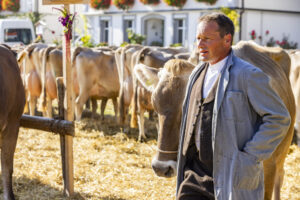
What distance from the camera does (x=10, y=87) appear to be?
14.4ft

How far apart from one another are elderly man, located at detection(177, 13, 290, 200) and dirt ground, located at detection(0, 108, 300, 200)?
2688mm

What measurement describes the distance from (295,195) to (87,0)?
3.20 metres

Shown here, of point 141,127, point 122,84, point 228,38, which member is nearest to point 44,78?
point 122,84

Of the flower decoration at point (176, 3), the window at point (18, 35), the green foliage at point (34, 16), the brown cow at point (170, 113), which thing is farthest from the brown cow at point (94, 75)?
the green foliage at point (34, 16)

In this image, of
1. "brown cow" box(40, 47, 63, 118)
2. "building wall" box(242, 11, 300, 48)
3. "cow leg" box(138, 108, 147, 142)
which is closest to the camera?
"cow leg" box(138, 108, 147, 142)

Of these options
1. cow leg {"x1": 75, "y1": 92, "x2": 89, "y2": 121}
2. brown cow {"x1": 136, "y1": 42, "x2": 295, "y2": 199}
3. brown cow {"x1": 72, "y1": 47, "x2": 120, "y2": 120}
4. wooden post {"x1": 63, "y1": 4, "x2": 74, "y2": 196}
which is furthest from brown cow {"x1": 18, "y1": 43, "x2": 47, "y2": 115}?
brown cow {"x1": 136, "y1": 42, "x2": 295, "y2": 199}

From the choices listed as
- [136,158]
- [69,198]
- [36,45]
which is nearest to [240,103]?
[69,198]

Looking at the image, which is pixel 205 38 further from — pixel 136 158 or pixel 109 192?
pixel 136 158

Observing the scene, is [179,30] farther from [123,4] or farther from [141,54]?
[141,54]

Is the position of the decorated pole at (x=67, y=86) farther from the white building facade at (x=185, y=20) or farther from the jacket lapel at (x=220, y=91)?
the white building facade at (x=185, y=20)

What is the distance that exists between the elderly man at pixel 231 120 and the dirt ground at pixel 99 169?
8.82 feet

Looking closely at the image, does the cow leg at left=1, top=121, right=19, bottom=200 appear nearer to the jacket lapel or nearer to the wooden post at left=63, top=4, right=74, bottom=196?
the wooden post at left=63, top=4, right=74, bottom=196

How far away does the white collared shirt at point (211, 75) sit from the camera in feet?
8.40

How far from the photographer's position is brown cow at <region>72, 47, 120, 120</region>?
9523 millimetres
